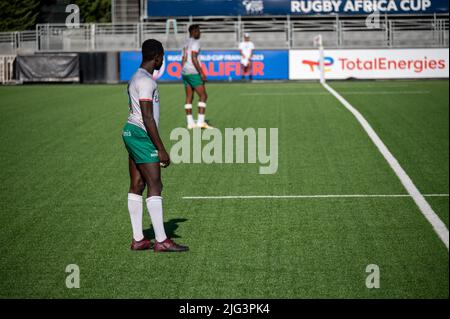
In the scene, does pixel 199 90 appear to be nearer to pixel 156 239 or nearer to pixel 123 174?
pixel 123 174

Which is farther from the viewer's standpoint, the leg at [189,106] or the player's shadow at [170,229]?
the leg at [189,106]

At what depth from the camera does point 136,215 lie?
805 centimetres

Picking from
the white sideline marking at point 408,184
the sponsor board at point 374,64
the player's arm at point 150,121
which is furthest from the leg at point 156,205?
the sponsor board at point 374,64

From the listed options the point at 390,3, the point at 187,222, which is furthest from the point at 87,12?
the point at 187,222

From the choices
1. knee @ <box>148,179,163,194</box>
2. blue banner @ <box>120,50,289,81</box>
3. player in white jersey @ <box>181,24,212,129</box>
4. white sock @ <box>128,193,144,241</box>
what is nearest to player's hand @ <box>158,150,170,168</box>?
knee @ <box>148,179,163,194</box>

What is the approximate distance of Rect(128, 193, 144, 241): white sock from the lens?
7961mm

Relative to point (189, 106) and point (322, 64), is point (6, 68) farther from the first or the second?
point (189, 106)

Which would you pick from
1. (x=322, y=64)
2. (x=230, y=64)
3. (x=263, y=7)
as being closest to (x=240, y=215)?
(x=322, y=64)

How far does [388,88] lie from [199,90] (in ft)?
37.4

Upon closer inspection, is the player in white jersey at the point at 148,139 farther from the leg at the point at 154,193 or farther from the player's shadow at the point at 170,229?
the player's shadow at the point at 170,229

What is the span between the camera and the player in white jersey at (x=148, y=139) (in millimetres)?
7668

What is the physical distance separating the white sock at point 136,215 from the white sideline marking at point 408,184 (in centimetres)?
268
